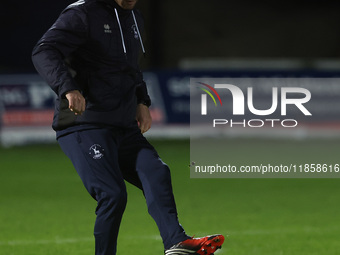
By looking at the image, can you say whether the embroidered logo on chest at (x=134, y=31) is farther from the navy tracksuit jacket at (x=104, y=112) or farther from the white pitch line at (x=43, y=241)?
the white pitch line at (x=43, y=241)

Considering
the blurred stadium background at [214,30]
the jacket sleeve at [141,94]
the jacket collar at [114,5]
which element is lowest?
the blurred stadium background at [214,30]

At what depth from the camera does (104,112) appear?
18.5 feet

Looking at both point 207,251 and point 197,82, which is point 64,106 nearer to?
point 207,251

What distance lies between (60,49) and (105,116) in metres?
0.55

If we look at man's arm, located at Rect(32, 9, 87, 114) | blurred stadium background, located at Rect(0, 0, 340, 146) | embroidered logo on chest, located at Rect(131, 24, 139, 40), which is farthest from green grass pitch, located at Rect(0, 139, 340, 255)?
blurred stadium background, located at Rect(0, 0, 340, 146)

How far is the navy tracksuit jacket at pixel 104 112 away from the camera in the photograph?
5.50 meters

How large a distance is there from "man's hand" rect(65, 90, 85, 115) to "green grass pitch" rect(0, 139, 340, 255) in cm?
235

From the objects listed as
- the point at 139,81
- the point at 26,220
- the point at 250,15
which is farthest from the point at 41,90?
the point at 250,15

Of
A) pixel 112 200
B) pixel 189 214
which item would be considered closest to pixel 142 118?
pixel 112 200

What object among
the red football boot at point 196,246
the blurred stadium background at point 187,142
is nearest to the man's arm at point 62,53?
the red football boot at point 196,246

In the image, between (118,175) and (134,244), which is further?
(134,244)

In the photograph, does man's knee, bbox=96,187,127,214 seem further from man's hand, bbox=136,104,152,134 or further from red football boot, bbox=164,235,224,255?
man's hand, bbox=136,104,152,134

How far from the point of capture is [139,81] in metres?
5.98

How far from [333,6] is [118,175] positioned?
30.8 m
